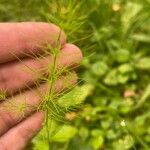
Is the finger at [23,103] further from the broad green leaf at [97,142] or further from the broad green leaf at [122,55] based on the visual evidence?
the broad green leaf at [122,55]

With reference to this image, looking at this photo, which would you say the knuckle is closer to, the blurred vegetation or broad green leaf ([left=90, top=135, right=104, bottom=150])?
the blurred vegetation

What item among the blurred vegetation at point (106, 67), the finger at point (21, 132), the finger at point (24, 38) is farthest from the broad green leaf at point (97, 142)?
the finger at point (24, 38)

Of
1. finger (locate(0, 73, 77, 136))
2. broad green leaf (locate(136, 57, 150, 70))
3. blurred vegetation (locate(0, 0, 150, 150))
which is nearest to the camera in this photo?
finger (locate(0, 73, 77, 136))

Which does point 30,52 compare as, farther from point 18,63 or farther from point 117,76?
point 117,76

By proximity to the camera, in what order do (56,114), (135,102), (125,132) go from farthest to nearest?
(135,102), (125,132), (56,114)

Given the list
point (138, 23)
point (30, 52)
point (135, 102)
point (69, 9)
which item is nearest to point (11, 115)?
point (30, 52)

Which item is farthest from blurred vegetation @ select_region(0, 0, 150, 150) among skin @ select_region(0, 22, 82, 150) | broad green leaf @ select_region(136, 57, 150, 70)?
skin @ select_region(0, 22, 82, 150)

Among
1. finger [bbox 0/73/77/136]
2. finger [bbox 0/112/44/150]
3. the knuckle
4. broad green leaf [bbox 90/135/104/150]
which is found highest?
finger [bbox 0/73/77/136]
